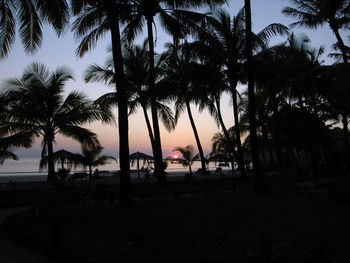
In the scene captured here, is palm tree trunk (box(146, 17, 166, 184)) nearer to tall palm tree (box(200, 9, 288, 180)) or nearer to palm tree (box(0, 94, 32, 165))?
tall palm tree (box(200, 9, 288, 180))

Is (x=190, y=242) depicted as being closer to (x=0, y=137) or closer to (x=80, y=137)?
(x=80, y=137)

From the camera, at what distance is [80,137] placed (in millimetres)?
15141

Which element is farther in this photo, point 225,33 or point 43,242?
point 225,33

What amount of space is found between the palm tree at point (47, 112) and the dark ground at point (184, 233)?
25.5 feet

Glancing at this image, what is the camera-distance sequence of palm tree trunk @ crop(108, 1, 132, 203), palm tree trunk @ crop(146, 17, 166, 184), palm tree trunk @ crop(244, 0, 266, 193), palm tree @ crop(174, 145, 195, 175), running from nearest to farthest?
1. palm tree trunk @ crop(108, 1, 132, 203)
2. palm tree trunk @ crop(244, 0, 266, 193)
3. palm tree trunk @ crop(146, 17, 166, 184)
4. palm tree @ crop(174, 145, 195, 175)

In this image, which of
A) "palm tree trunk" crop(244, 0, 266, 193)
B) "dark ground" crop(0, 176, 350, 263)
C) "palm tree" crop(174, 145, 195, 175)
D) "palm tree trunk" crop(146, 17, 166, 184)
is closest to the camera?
"dark ground" crop(0, 176, 350, 263)

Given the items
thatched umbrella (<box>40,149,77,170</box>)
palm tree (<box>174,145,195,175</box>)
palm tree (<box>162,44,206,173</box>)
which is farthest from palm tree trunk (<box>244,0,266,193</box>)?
palm tree (<box>174,145,195,175</box>)

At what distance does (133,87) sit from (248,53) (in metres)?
9.22

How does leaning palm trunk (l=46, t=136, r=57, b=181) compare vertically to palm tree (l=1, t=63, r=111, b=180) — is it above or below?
below

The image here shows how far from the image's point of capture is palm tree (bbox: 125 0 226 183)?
13078 millimetres

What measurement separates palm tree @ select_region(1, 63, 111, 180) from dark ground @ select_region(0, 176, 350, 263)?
25.5 feet

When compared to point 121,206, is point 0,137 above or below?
above

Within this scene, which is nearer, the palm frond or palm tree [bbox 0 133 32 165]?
the palm frond

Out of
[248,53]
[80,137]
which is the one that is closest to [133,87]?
[80,137]
